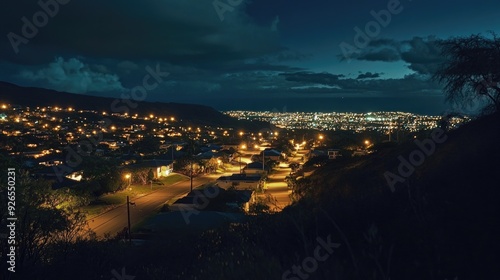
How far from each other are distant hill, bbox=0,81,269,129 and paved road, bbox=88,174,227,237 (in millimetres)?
128812

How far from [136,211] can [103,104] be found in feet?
507

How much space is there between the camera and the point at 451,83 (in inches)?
688

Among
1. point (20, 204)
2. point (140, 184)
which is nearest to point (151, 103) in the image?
point (140, 184)

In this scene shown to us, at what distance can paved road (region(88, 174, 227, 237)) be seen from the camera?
22.8m

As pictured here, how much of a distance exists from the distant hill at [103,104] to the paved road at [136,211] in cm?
12881

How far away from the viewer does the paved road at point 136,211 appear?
22.8 metres
